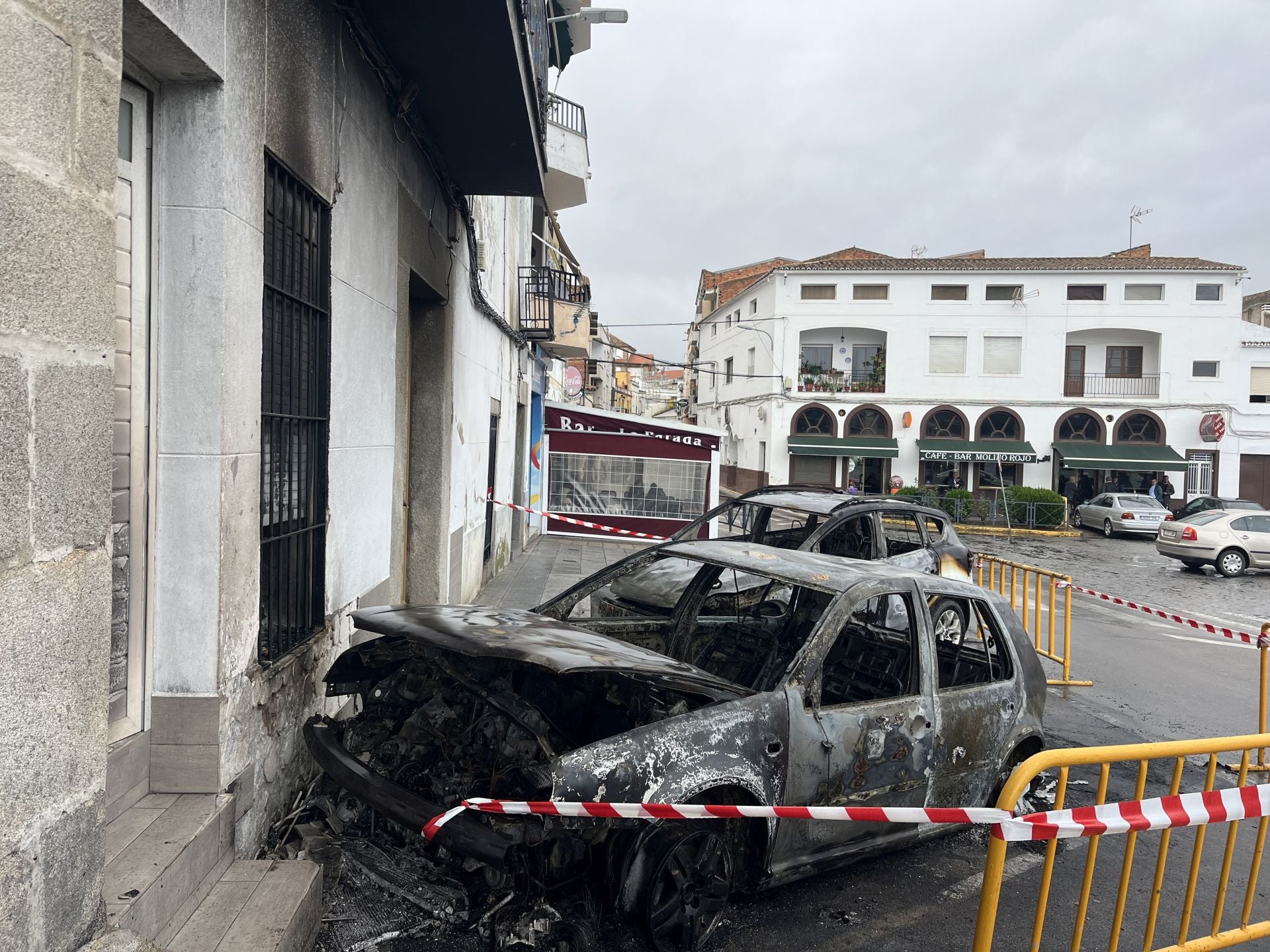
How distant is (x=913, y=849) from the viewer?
14.9 feet

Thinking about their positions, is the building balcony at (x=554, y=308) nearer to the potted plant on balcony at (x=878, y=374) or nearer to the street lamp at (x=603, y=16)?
the street lamp at (x=603, y=16)

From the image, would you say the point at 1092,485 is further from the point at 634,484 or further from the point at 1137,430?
the point at 634,484

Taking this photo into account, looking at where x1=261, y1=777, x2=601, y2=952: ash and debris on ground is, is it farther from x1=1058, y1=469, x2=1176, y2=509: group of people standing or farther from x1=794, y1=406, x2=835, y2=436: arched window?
x1=1058, y1=469, x2=1176, y2=509: group of people standing

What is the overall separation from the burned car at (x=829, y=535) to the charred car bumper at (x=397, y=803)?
284cm

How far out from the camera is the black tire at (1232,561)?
17750 millimetres

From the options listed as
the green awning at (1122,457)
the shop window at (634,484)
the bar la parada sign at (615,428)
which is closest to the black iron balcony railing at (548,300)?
the bar la parada sign at (615,428)

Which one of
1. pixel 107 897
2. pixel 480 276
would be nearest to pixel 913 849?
pixel 107 897

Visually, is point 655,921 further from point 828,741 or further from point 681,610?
point 681,610

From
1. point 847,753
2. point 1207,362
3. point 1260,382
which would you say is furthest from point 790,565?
point 1260,382

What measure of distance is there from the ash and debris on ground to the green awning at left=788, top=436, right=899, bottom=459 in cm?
3195

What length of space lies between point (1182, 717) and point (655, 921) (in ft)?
20.1

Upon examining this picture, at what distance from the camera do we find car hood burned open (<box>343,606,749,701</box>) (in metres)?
3.28

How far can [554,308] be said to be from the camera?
1539 cm

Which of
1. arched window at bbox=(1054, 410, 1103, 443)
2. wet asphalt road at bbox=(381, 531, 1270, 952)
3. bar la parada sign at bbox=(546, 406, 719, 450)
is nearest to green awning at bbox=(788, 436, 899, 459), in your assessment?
arched window at bbox=(1054, 410, 1103, 443)
